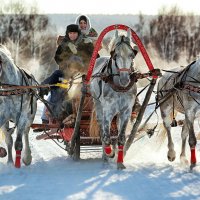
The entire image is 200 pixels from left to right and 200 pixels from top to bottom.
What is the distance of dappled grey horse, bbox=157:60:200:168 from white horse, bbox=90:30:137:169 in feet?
2.55

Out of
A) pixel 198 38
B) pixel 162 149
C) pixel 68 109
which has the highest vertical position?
pixel 198 38

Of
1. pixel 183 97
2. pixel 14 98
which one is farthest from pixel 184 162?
pixel 14 98

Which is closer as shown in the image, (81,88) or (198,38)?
(81,88)

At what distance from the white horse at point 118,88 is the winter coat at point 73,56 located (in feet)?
3.72

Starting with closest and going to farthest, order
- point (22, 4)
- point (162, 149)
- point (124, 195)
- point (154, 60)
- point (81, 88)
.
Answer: point (124, 195) → point (81, 88) → point (162, 149) → point (154, 60) → point (22, 4)

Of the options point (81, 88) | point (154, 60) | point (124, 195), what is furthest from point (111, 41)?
point (154, 60)

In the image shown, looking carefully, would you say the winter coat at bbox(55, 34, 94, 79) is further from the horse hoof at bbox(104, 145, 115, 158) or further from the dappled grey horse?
the horse hoof at bbox(104, 145, 115, 158)

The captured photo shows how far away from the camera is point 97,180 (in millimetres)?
6965

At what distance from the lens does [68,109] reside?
9273 mm

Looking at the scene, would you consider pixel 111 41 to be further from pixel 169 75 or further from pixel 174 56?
pixel 174 56

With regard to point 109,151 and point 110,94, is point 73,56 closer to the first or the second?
point 110,94

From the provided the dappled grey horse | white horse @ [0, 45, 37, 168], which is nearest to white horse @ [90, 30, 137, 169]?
the dappled grey horse

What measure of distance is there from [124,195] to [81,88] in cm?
287

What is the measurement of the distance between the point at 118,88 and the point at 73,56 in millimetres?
1844
